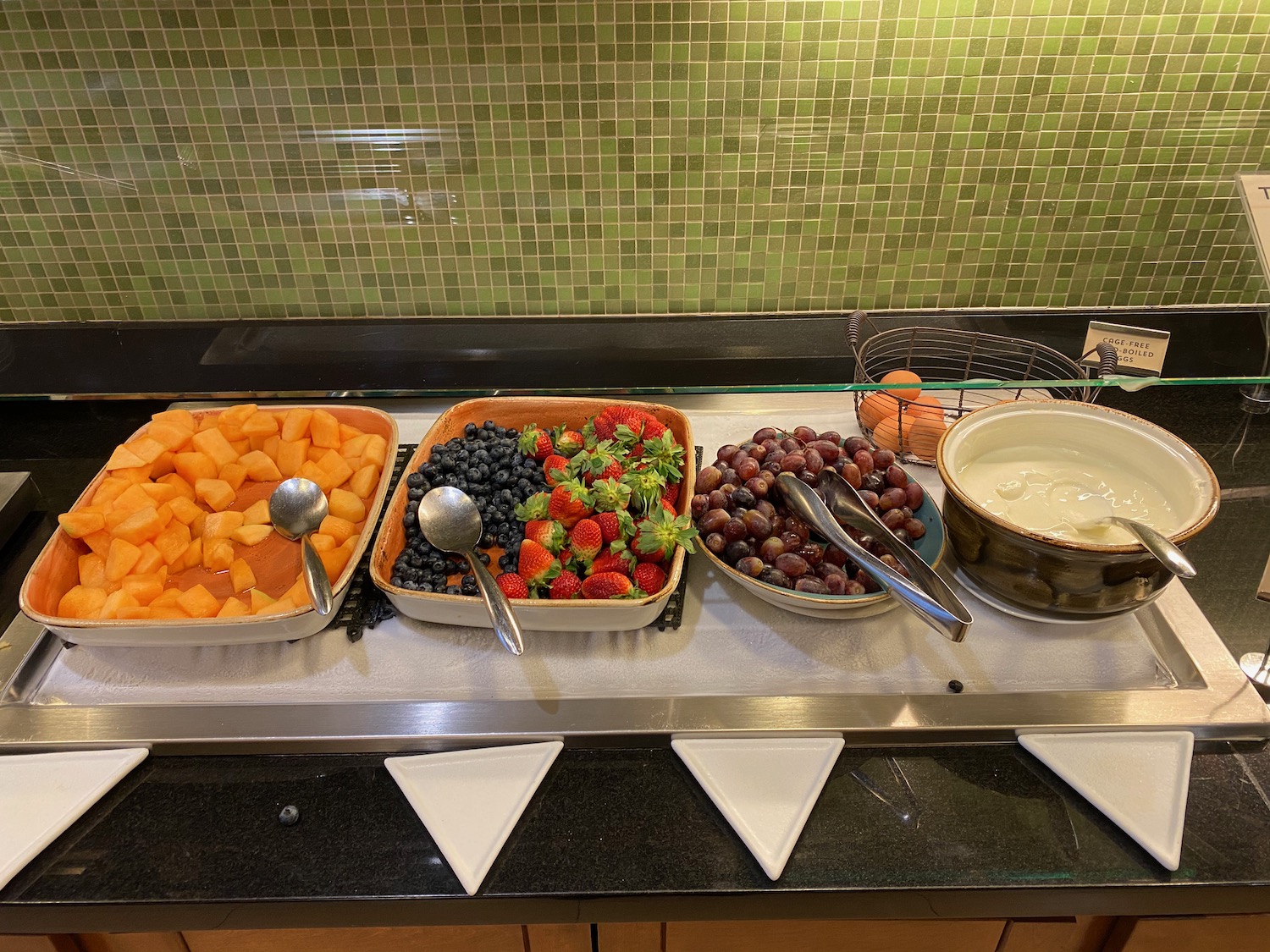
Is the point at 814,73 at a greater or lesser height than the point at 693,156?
greater

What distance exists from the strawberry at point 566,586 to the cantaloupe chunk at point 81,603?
0.55 metres

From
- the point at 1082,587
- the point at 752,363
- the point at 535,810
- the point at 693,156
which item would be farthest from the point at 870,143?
the point at 535,810

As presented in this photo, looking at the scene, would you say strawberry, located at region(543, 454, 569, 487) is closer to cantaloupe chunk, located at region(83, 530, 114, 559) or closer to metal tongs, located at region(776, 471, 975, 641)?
metal tongs, located at region(776, 471, 975, 641)

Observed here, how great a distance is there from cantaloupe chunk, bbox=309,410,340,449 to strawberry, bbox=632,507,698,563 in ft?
1.65

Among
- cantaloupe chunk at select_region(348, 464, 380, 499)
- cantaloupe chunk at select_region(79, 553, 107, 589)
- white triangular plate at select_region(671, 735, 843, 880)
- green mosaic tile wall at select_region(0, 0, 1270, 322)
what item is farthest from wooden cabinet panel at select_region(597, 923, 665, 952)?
green mosaic tile wall at select_region(0, 0, 1270, 322)

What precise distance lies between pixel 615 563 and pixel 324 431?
1.69ft

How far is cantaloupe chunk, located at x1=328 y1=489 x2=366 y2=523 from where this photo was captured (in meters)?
1.15

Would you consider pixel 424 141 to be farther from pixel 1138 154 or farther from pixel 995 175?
pixel 1138 154

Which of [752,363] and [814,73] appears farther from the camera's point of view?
[814,73]

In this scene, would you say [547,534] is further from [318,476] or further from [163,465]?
[163,465]

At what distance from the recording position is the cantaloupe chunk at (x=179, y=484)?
1188 mm

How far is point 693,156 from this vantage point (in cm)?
160

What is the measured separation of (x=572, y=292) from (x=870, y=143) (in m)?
0.64

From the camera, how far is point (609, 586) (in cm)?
100
